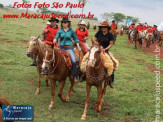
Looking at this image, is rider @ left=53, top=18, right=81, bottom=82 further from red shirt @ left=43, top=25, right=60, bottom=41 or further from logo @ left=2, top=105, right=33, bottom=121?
logo @ left=2, top=105, right=33, bottom=121

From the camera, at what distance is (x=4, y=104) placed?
3.22m

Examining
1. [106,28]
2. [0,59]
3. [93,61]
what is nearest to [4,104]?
[93,61]

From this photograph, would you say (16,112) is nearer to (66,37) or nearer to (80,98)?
(66,37)

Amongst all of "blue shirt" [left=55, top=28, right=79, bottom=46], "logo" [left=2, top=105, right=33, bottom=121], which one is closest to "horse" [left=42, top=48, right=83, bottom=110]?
"blue shirt" [left=55, top=28, right=79, bottom=46]

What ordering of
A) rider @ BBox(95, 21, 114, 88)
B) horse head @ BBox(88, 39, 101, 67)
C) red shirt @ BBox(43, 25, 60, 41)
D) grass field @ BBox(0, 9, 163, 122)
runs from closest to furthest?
horse head @ BBox(88, 39, 101, 67) → grass field @ BBox(0, 9, 163, 122) → rider @ BBox(95, 21, 114, 88) → red shirt @ BBox(43, 25, 60, 41)

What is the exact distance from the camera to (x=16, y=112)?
3.29 metres

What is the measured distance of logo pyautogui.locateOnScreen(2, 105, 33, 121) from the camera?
3.01m

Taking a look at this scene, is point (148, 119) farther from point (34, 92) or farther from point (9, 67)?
point (9, 67)

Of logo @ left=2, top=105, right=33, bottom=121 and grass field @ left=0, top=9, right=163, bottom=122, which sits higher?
logo @ left=2, top=105, right=33, bottom=121

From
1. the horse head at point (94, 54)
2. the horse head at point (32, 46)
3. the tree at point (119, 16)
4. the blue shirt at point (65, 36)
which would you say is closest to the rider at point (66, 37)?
the blue shirt at point (65, 36)

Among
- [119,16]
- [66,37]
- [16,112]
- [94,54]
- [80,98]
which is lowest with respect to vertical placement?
[80,98]

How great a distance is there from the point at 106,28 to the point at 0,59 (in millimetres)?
7349

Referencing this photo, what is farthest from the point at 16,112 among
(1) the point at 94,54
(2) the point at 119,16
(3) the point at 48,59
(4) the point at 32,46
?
(2) the point at 119,16

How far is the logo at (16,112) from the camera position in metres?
3.01
